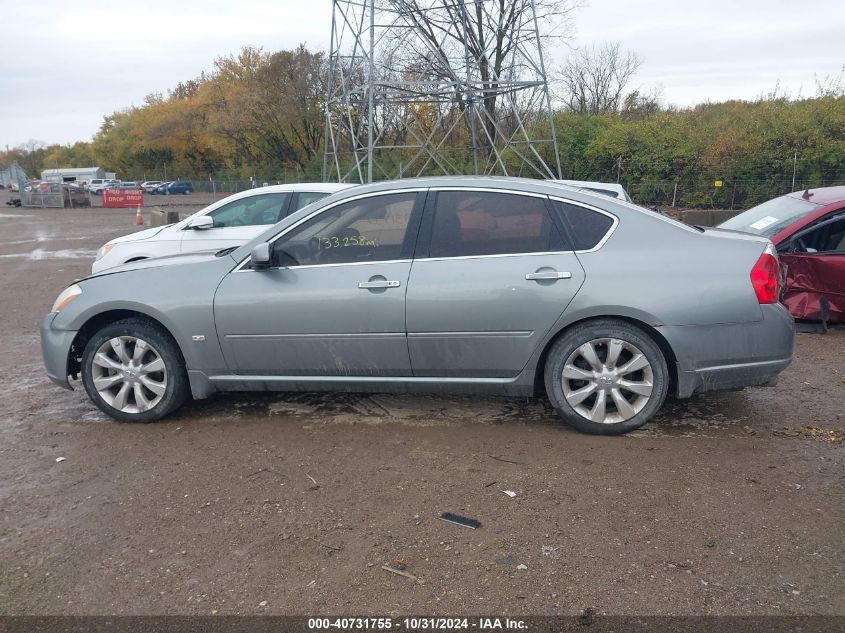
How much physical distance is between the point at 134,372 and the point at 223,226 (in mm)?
4993

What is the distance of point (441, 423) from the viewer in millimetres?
4973

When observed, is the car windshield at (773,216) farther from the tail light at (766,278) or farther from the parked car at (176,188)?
the parked car at (176,188)

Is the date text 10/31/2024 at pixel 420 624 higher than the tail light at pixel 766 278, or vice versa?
the tail light at pixel 766 278

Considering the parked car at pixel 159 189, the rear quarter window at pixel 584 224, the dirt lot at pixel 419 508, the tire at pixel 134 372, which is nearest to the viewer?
the dirt lot at pixel 419 508

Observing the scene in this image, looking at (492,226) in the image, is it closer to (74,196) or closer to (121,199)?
(121,199)

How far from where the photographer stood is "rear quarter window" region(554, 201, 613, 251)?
4625mm

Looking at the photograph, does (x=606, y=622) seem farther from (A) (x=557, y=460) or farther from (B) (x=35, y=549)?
(B) (x=35, y=549)

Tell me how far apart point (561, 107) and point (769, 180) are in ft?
58.5

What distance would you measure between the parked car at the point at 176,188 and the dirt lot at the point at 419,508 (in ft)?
197

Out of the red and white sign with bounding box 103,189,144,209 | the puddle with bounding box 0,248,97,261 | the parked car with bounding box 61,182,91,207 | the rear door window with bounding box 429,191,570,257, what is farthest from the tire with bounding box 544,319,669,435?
the parked car with bounding box 61,182,91,207

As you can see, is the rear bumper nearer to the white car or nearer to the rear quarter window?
the rear quarter window

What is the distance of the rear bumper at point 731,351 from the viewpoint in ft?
14.7

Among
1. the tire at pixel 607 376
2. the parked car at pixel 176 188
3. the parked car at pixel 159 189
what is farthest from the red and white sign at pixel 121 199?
the tire at pixel 607 376

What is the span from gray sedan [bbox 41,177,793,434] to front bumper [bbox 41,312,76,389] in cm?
2
